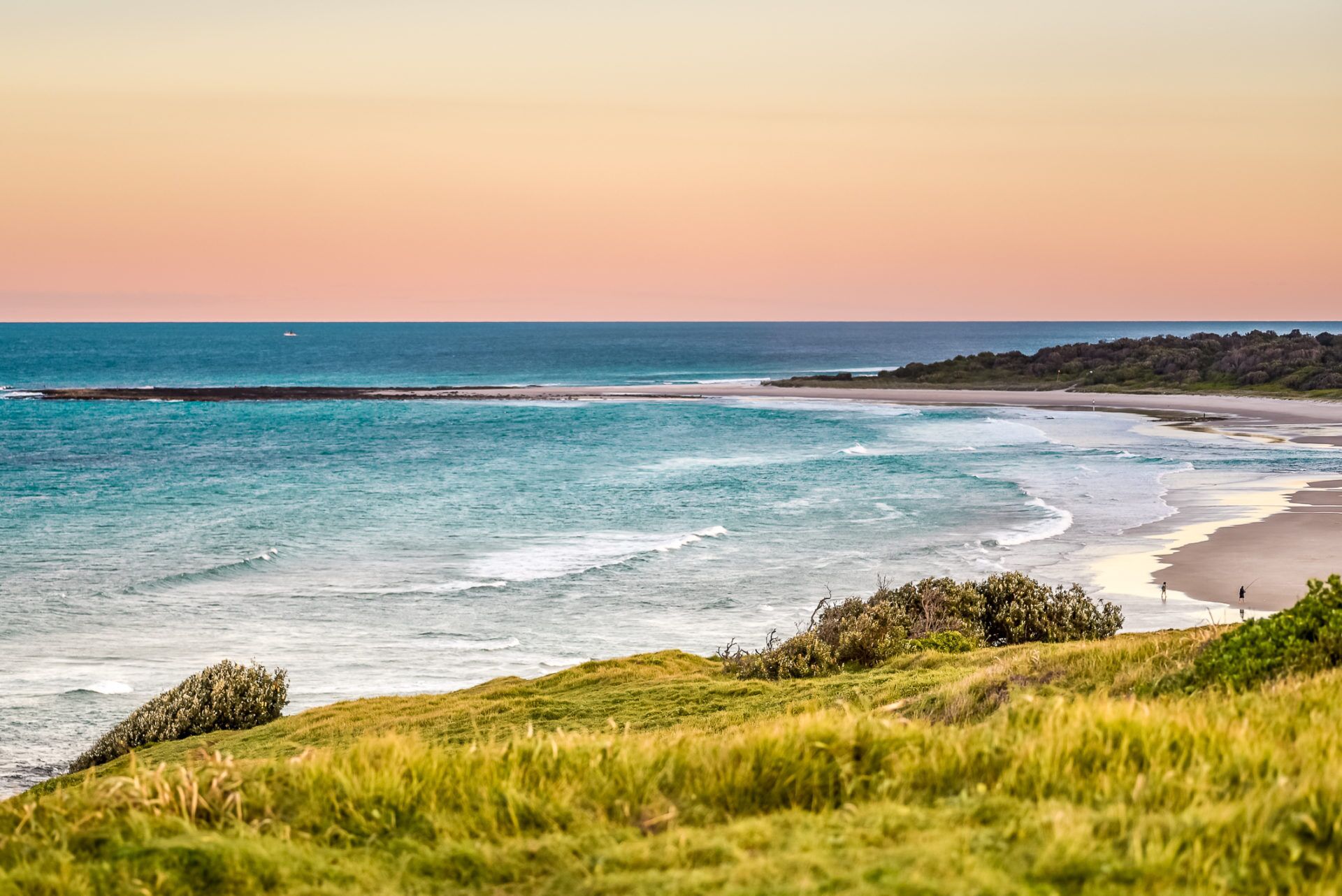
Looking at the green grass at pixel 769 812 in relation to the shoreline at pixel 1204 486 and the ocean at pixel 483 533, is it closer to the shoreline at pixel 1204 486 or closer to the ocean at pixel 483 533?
the ocean at pixel 483 533

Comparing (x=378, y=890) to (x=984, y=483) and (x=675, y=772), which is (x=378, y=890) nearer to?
(x=675, y=772)

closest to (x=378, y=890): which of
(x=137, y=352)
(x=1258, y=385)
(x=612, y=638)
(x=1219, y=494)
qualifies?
(x=612, y=638)

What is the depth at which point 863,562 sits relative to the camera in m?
28.8

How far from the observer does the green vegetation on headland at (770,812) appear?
3.84 m

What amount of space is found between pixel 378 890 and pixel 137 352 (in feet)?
666

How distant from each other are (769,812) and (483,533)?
1221 inches

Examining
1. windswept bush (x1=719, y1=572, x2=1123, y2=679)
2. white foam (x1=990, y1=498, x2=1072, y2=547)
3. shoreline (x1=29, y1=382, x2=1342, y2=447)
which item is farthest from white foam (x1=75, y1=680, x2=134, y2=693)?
shoreline (x1=29, y1=382, x2=1342, y2=447)

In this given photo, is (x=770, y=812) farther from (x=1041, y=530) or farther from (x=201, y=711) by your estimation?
(x=1041, y=530)

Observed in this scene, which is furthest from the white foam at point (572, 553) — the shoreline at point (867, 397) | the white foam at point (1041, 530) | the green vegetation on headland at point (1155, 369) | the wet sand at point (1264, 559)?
the green vegetation on headland at point (1155, 369)

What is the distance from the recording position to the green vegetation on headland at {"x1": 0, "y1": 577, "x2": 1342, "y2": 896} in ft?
12.6

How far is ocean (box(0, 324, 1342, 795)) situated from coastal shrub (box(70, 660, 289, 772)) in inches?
57.3

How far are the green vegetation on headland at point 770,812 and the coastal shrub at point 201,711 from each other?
9.96 meters

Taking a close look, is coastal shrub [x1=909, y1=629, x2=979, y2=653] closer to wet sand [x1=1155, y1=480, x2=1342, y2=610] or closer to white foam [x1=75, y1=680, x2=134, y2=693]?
wet sand [x1=1155, y1=480, x2=1342, y2=610]

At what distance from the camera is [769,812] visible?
4.85 meters
